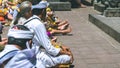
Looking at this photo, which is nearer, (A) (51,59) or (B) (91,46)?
(A) (51,59)

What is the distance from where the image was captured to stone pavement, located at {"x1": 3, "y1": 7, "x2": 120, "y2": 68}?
7562mm

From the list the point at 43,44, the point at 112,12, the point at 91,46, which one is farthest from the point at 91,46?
the point at 112,12

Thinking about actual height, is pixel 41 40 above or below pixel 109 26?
above

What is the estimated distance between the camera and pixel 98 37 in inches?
403

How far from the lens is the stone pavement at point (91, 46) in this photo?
7562 millimetres

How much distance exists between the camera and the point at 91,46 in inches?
359

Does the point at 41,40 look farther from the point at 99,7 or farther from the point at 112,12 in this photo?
the point at 99,7

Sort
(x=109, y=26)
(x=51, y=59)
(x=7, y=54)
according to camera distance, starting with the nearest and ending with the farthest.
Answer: (x=7, y=54)
(x=51, y=59)
(x=109, y=26)

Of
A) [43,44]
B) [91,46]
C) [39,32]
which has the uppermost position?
[39,32]

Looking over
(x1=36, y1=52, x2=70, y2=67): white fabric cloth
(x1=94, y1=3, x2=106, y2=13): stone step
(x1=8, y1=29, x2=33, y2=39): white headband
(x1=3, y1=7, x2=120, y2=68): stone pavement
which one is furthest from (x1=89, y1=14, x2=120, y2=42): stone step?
(x1=8, y1=29, x2=33, y2=39): white headband

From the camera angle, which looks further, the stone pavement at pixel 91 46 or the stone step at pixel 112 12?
the stone step at pixel 112 12

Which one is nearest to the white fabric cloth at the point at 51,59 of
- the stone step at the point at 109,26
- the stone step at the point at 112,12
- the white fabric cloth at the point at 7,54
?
the white fabric cloth at the point at 7,54

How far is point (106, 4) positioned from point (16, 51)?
35.5 feet

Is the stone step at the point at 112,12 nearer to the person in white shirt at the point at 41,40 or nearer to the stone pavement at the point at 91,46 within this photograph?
the stone pavement at the point at 91,46
